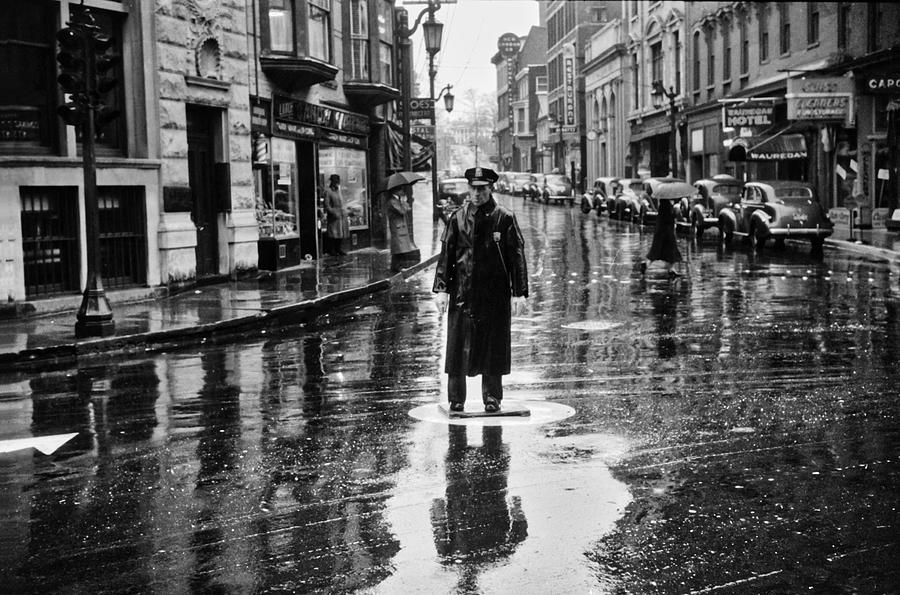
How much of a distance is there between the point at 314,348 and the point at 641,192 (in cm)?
3594

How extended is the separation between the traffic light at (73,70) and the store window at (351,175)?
15182 mm

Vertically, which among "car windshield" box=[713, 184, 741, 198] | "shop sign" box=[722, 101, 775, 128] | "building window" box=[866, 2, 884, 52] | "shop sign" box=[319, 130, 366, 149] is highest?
"building window" box=[866, 2, 884, 52]

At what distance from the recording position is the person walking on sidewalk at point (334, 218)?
2888cm

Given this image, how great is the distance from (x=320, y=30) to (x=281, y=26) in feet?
9.44

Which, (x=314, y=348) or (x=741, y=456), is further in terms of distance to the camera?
(x=314, y=348)

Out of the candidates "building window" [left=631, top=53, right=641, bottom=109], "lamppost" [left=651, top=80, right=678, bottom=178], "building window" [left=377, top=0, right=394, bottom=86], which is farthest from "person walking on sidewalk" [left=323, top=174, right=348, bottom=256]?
"building window" [left=631, top=53, right=641, bottom=109]

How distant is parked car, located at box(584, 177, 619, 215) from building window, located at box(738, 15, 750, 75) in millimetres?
7159

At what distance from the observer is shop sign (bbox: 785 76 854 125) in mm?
35938

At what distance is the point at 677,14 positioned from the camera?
56688 mm

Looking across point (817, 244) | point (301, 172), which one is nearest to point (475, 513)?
point (301, 172)

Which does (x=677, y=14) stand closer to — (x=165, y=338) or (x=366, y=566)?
(x=165, y=338)

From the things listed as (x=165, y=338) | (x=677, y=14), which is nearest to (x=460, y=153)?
(x=677, y=14)

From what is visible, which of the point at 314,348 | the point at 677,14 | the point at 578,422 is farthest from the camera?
the point at 677,14

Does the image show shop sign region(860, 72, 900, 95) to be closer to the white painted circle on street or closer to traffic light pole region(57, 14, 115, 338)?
traffic light pole region(57, 14, 115, 338)
